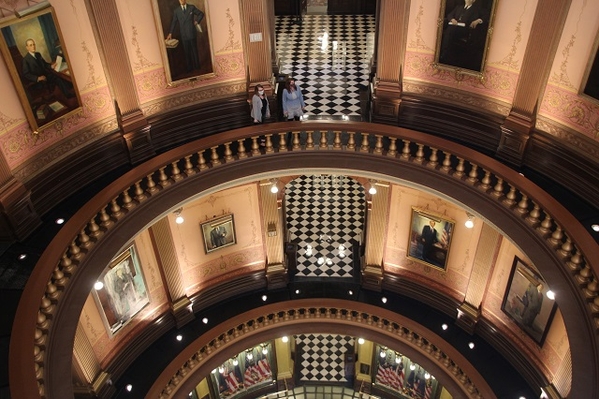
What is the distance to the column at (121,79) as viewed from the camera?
911cm

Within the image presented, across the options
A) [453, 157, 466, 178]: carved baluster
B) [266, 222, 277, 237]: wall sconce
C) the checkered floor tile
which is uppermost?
[453, 157, 466, 178]: carved baluster


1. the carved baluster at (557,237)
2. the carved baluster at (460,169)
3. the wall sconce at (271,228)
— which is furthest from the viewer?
the wall sconce at (271,228)

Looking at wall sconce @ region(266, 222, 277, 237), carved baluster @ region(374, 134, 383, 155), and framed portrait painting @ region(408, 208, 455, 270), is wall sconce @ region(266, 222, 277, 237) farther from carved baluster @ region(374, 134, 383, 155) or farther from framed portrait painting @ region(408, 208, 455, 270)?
carved baluster @ region(374, 134, 383, 155)

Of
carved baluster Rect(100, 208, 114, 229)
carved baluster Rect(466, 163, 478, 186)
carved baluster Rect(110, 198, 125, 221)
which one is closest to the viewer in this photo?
carved baluster Rect(100, 208, 114, 229)

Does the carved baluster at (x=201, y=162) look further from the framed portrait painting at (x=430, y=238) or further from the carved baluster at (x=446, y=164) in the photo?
the framed portrait painting at (x=430, y=238)

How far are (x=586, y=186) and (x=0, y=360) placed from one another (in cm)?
909

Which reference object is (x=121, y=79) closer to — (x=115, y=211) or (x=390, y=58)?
(x=115, y=211)

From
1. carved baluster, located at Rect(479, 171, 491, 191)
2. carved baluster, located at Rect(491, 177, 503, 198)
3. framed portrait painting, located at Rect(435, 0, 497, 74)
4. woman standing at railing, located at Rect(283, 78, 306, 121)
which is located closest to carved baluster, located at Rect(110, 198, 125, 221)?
woman standing at railing, located at Rect(283, 78, 306, 121)

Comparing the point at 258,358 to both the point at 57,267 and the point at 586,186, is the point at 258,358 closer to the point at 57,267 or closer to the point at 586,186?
the point at 57,267

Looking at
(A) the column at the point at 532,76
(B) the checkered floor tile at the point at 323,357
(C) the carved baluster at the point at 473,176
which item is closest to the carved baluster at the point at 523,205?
(C) the carved baluster at the point at 473,176

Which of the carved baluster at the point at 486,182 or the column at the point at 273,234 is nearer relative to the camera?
the carved baluster at the point at 486,182

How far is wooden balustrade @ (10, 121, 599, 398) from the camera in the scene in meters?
6.98

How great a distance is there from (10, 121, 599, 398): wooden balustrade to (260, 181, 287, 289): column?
198 centimetres

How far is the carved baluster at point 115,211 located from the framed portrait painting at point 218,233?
333cm
